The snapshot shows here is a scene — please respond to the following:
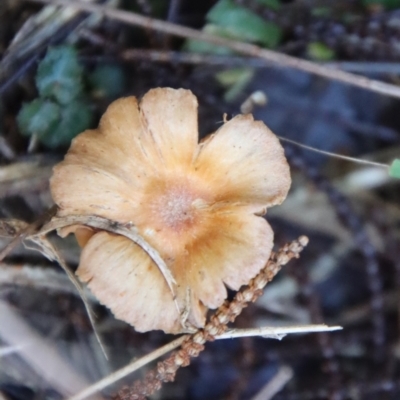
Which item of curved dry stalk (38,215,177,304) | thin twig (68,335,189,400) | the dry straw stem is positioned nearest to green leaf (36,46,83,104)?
the dry straw stem

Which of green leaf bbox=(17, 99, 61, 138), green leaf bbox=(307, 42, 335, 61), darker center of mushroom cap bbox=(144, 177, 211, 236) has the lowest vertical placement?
darker center of mushroom cap bbox=(144, 177, 211, 236)

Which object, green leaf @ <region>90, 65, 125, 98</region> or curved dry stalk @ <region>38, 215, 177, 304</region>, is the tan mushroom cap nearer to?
curved dry stalk @ <region>38, 215, 177, 304</region>

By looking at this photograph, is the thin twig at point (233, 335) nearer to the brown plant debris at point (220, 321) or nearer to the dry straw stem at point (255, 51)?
the brown plant debris at point (220, 321)

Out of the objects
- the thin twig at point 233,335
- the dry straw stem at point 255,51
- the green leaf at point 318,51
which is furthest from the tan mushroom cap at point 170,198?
the green leaf at point 318,51

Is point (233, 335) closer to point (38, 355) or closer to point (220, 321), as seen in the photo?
point (220, 321)

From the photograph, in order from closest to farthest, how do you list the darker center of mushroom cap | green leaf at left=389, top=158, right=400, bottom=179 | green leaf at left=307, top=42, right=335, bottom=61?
the darker center of mushroom cap < green leaf at left=389, top=158, right=400, bottom=179 < green leaf at left=307, top=42, right=335, bottom=61

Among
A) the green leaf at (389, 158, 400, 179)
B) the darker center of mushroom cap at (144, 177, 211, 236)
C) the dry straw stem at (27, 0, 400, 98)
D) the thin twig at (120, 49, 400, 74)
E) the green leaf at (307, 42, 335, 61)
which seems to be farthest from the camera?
the green leaf at (307, 42, 335, 61)

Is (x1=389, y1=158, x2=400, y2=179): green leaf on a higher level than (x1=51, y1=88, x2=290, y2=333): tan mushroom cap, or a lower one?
lower
